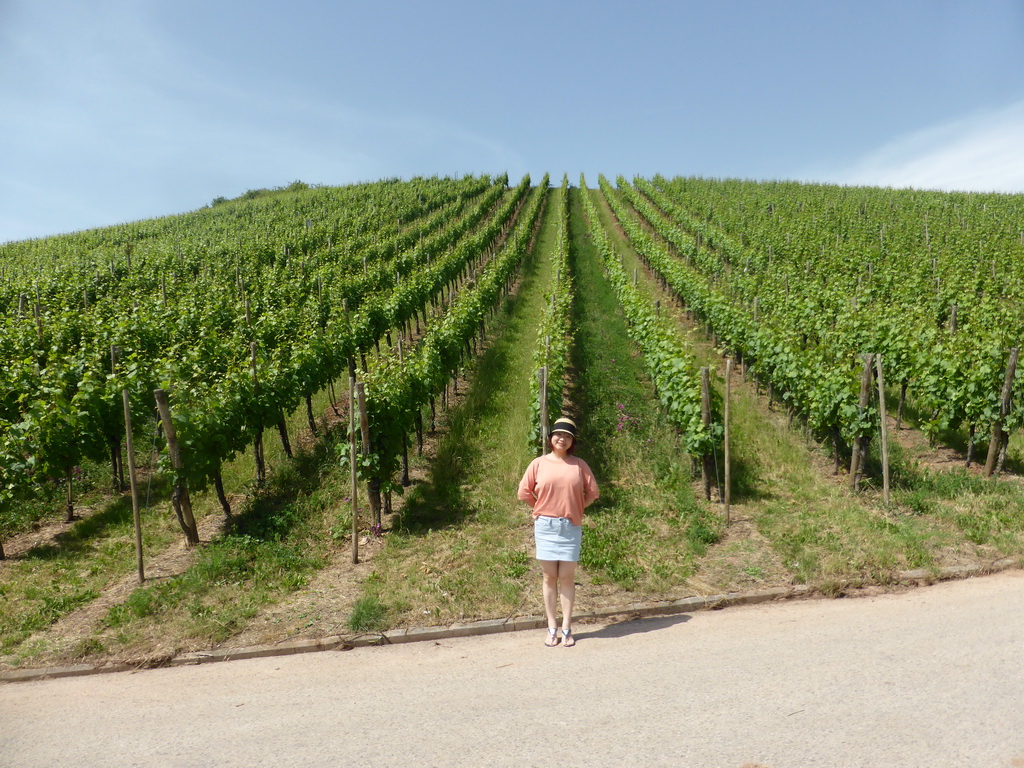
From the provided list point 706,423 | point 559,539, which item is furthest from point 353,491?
point 706,423

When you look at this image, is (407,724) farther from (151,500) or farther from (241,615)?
(151,500)

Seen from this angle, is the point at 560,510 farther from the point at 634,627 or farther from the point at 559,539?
the point at 634,627

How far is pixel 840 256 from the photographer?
22656mm

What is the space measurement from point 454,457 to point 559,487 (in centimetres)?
513

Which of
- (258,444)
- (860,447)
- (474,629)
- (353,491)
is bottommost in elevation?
(474,629)

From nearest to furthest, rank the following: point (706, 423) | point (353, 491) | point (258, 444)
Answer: point (353, 491)
point (706, 423)
point (258, 444)

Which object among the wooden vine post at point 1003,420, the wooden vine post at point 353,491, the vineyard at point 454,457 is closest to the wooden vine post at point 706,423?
the vineyard at point 454,457

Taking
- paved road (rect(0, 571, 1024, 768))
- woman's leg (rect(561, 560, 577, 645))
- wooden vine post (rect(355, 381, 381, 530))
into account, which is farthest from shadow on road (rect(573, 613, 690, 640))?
wooden vine post (rect(355, 381, 381, 530))

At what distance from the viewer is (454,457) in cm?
1011

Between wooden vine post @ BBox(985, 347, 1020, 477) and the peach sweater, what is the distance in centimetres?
714

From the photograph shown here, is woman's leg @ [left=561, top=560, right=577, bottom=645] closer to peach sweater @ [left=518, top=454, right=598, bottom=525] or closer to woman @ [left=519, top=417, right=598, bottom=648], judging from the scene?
woman @ [left=519, top=417, right=598, bottom=648]

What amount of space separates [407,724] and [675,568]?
11.6ft

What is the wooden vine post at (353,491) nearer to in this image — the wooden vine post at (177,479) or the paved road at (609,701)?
the paved road at (609,701)

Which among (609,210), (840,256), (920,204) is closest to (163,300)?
(840,256)
